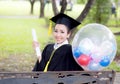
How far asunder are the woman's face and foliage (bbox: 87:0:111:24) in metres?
14.4

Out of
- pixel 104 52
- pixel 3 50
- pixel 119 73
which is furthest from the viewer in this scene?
pixel 3 50

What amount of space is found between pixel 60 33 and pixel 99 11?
49.0ft

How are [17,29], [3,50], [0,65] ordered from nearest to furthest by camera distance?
1. [0,65]
2. [3,50]
3. [17,29]

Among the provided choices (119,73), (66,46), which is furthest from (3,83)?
(119,73)

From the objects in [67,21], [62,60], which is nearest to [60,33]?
[67,21]

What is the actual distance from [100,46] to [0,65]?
6.26m

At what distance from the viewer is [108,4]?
1792 centimetres

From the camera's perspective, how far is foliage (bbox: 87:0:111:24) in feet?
57.4

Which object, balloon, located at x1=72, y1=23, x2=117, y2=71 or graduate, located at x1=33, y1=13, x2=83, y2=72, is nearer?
balloon, located at x1=72, y1=23, x2=117, y2=71

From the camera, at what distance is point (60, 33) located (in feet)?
9.75

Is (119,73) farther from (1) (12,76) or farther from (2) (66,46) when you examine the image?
(1) (12,76)

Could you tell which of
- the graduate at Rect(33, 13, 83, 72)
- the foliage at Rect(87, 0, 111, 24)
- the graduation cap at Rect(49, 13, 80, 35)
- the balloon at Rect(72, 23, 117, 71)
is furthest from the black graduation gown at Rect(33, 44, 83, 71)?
the foliage at Rect(87, 0, 111, 24)

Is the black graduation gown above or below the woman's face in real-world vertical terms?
below

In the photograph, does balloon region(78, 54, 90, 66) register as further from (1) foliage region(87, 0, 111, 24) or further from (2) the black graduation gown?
(1) foliage region(87, 0, 111, 24)
